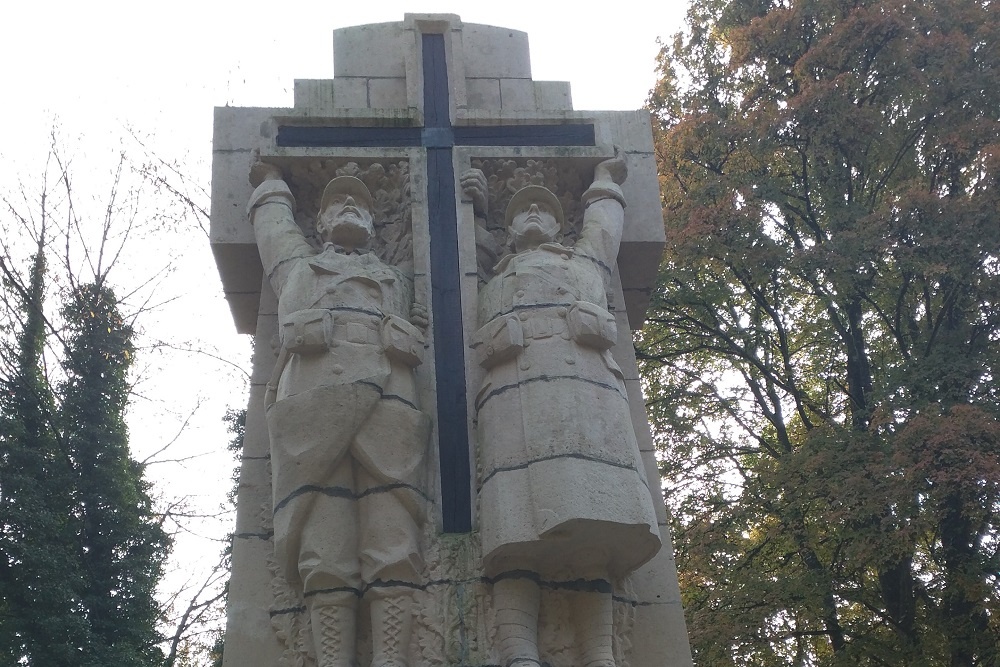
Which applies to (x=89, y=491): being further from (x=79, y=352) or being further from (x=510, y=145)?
(x=510, y=145)

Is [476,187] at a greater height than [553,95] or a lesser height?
lesser

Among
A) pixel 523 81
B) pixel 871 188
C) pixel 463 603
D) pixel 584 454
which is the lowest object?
pixel 463 603

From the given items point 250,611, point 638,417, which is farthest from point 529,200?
point 250,611

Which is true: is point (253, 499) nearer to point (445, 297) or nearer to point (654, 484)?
point (445, 297)

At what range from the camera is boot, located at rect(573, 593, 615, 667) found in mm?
6062

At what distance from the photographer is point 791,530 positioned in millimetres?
12750

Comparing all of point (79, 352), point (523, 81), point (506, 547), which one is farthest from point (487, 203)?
point (79, 352)

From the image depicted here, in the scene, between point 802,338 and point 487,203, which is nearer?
point 487,203

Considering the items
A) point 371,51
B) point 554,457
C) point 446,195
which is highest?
point 371,51

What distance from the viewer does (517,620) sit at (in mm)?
6035

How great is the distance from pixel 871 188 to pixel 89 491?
11.6 m

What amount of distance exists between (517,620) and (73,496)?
12051 mm

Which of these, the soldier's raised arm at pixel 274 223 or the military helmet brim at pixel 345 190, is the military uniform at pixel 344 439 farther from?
the military helmet brim at pixel 345 190

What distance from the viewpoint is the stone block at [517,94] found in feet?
28.7
